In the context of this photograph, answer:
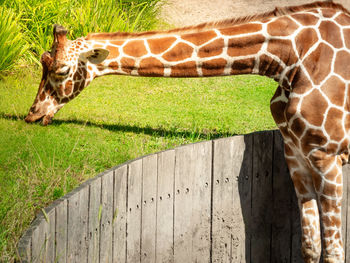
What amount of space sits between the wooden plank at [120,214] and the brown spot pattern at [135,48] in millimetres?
1236

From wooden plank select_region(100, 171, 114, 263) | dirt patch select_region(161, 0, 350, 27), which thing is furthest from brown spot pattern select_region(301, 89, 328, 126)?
dirt patch select_region(161, 0, 350, 27)

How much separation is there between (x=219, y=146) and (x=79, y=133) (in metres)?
2.61

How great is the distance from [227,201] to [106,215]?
4.46 ft

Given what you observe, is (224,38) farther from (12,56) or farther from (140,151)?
(12,56)

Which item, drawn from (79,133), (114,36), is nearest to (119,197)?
(114,36)

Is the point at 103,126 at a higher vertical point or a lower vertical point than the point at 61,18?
lower

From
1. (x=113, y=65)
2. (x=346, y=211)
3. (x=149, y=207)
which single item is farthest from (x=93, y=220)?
(x=346, y=211)

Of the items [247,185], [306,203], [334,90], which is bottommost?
[306,203]

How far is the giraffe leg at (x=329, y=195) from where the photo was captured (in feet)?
14.1

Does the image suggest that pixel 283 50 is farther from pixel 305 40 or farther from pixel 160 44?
pixel 160 44

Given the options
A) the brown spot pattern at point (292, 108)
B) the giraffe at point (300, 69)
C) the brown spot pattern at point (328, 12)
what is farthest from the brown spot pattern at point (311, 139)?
the brown spot pattern at point (328, 12)

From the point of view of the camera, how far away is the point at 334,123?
424 centimetres

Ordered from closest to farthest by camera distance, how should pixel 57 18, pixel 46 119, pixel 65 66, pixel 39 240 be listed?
pixel 39 240 < pixel 65 66 < pixel 46 119 < pixel 57 18

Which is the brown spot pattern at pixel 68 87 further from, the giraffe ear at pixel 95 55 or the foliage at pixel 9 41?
the foliage at pixel 9 41
